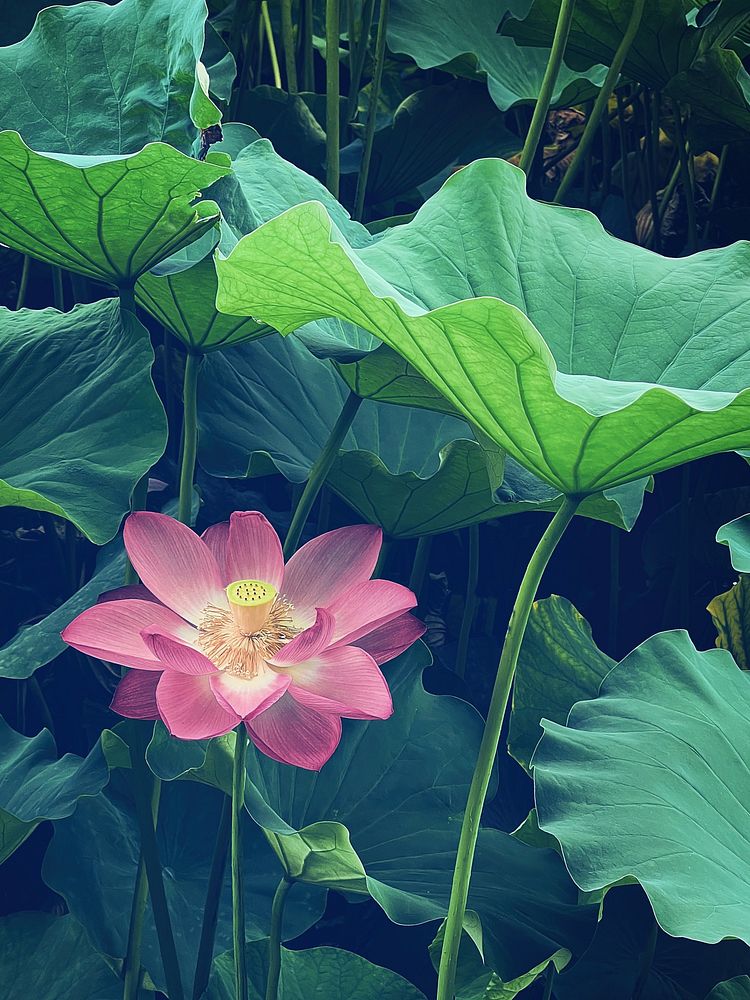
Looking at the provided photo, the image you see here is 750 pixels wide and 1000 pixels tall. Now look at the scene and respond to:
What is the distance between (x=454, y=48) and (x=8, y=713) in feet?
3.37

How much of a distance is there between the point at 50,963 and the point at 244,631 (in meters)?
0.47

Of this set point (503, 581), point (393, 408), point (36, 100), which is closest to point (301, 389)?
point (393, 408)

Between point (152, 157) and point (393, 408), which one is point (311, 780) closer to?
point (393, 408)

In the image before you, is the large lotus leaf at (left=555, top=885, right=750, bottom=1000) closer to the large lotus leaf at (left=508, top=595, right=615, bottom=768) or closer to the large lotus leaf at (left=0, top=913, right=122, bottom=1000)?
the large lotus leaf at (left=508, top=595, right=615, bottom=768)

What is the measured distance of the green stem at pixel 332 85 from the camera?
944 mm

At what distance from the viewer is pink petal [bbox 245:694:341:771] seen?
54cm

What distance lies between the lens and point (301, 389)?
951mm

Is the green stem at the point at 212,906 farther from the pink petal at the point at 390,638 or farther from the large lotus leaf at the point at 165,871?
the pink petal at the point at 390,638

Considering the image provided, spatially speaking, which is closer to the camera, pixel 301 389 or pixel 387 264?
pixel 387 264

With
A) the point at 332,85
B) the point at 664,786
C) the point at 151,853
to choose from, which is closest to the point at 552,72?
the point at 332,85

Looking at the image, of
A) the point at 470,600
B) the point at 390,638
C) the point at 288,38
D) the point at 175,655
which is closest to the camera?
the point at 175,655

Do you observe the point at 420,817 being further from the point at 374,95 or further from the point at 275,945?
the point at 374,95

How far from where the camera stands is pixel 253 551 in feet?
2.20

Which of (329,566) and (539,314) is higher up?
(539,314)
